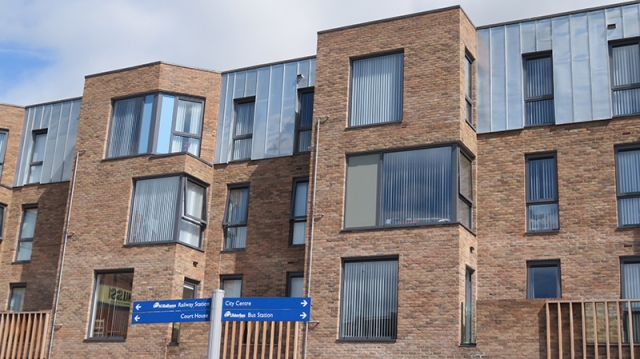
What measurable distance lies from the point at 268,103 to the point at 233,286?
5.50 metres

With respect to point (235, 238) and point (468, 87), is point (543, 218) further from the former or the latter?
point (235, 238)

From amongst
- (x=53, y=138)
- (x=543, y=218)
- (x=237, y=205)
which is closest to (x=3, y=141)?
(x=53, y=138)

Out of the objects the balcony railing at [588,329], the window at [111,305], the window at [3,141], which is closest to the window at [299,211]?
the window at [111,305]

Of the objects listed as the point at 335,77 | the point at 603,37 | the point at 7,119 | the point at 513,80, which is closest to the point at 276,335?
the point at 335,77

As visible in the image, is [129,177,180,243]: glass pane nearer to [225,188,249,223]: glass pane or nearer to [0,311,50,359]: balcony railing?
[225,188,249,223]: glass pane

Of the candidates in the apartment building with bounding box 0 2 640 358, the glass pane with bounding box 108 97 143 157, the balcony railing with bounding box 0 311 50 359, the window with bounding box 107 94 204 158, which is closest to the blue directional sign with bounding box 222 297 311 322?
the apartment building with bounding box 0 2 640 358

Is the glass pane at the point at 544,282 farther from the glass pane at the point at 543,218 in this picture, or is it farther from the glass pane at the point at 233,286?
the glass pane at the point at 233,286

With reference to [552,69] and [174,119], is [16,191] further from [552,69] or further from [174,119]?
[552,69]

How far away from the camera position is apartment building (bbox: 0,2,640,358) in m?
19.8

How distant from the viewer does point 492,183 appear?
2175cm

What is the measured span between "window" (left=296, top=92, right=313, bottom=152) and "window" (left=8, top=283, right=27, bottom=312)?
401 inches

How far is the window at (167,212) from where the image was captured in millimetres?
23606

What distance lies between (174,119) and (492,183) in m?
9.50

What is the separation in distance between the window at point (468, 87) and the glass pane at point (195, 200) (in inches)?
317
